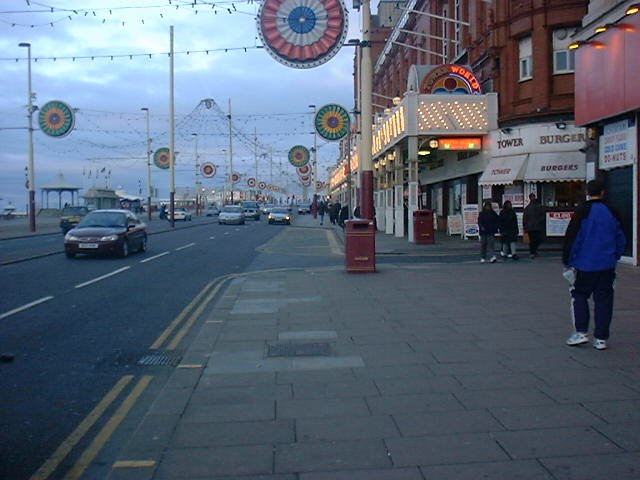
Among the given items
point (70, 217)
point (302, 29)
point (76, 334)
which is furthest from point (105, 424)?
point (70, 217)

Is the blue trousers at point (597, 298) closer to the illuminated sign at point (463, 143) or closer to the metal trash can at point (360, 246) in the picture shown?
the metal trash can at point (360, 246)

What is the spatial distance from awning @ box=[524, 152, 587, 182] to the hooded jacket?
47.3 ft

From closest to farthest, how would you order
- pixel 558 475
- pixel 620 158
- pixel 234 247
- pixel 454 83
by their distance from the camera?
1. pixel 558 475
2. pixel 620 158
3. pixel 454 83
4. pixel 234 247

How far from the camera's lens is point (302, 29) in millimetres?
16750

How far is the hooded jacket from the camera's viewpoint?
23.8ft

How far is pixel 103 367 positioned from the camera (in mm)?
7410

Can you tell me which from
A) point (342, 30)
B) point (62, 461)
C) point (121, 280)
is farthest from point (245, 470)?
point (342, 30)

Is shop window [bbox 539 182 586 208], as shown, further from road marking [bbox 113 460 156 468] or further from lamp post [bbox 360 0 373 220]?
road marking [bbox 113 460 156 468]

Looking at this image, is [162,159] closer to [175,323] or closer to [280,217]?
[280,217]

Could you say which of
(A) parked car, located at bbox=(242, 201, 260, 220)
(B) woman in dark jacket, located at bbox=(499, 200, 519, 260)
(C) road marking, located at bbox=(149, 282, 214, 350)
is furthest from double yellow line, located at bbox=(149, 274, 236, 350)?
(A) parked car, located at bbox=(242, 201, 260, 220)

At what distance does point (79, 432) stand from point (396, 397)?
256 cm

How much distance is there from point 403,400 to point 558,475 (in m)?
1.79

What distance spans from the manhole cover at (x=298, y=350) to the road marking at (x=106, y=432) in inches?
57.6

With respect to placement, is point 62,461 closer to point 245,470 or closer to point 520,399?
point 245,470
